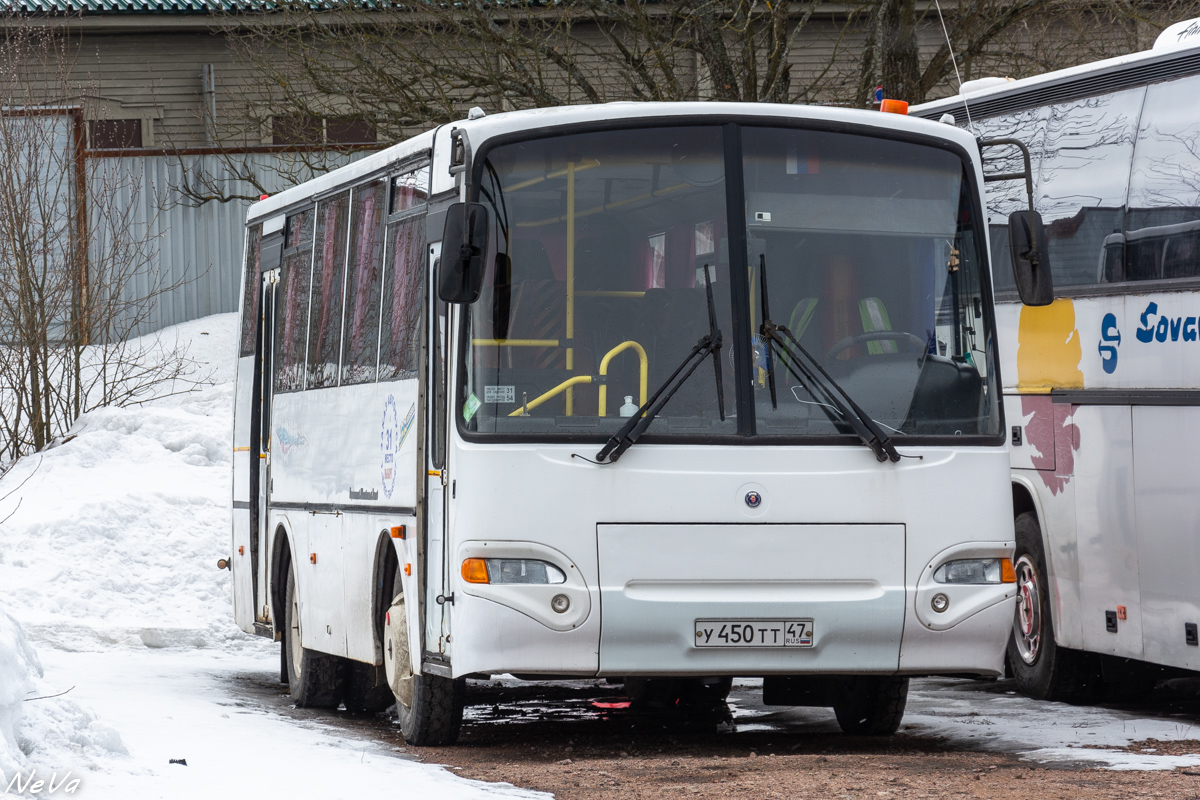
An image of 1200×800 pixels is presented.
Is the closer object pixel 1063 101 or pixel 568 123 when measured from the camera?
pixel 568 123

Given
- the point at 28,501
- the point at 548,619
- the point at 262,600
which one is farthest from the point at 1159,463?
the point at 28,501

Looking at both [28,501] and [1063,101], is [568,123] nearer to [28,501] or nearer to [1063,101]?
[1063,101]

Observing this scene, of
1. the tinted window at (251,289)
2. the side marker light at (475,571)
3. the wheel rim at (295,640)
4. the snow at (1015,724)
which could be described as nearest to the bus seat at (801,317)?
the side marker light at (475,571)

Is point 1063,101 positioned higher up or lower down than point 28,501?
higher up

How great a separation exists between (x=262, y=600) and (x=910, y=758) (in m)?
6.09

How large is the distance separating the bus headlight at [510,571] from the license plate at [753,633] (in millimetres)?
704

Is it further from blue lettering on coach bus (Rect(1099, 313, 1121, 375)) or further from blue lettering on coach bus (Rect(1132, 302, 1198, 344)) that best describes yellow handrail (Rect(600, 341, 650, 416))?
blue lettering on coach bus (Rect(1099, 313, 1121, 375))

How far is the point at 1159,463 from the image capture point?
34.0ft

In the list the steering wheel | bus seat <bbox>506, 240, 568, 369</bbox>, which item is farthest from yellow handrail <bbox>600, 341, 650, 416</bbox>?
the steering wheel

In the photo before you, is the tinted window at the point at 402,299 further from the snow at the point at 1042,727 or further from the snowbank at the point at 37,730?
the snow at the point at 1042,727

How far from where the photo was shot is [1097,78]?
36.9 feet

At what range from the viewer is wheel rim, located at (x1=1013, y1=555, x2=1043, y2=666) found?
11.9 metres

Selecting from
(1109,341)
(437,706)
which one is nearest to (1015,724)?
(1109,341)

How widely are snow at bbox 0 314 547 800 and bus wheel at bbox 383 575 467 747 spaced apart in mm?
224
